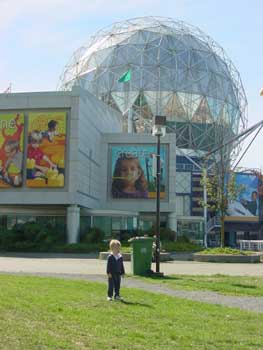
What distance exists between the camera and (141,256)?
1947 centimetres

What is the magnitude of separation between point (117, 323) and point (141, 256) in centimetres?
1065

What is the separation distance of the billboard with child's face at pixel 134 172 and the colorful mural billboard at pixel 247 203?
32.3 meters

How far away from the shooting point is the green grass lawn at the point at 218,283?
49.5 ft

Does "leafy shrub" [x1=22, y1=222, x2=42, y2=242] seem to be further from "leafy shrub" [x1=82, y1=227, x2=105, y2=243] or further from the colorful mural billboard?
the colorful mural billboard

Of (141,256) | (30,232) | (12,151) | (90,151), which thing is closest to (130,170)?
(90,151)

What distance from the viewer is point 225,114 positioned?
82750 mm

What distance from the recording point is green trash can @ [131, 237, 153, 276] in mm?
19359

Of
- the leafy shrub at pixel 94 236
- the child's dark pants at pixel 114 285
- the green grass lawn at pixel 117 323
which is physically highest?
the leafy shrub at pixel 94 236

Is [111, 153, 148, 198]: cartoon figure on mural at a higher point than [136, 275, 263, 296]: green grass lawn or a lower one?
higher

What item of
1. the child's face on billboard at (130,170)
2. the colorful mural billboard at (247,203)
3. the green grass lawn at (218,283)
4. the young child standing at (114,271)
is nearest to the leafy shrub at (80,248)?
the child's face on billboard at (130,170)

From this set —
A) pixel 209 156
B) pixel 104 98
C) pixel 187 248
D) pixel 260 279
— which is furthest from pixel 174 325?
pixel 104 98

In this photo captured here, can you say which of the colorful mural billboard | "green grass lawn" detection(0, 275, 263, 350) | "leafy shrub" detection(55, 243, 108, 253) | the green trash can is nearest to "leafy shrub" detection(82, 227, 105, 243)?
"leafy shrub" detection(55, 243, 108, 253)

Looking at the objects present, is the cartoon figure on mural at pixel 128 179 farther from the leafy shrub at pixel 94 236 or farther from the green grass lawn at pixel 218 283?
→ the green grass lawn at pixel 218 283

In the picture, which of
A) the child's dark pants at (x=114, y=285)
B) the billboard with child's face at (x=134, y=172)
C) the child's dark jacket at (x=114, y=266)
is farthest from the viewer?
the billboard with child's face at (x=134, y=172)
